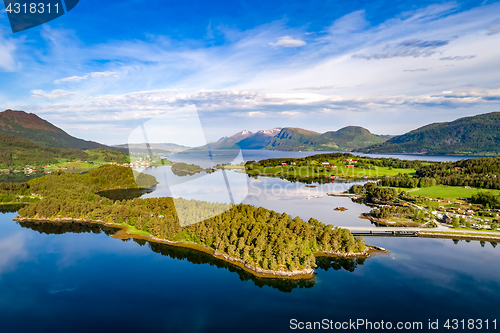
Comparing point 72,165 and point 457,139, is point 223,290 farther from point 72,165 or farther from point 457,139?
point 457,139

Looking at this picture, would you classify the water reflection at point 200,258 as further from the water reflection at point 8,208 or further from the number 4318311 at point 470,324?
the water reflection at point 8,208

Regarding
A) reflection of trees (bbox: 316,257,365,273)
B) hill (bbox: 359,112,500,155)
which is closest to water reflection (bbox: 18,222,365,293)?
reflection of trees (bbox: 316,257,365,273)

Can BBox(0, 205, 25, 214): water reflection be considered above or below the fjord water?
above

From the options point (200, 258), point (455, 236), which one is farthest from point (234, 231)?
point (455, 236)

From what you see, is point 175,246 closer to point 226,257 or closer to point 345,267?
point 226,257

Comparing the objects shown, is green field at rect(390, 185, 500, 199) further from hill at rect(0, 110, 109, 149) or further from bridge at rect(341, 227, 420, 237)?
hill at rect(0, 110, 109, 149)
